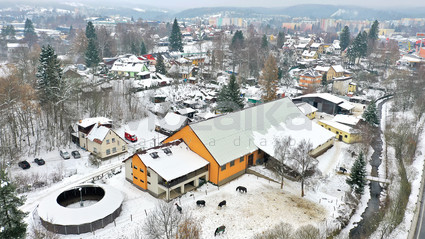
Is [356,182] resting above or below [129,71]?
below

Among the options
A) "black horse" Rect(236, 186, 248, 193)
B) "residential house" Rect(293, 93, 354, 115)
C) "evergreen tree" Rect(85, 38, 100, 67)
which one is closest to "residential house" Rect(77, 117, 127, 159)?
"black horse" Rect(236, 186, 248, 193)

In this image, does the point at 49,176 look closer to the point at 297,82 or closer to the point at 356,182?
the point at 356,182

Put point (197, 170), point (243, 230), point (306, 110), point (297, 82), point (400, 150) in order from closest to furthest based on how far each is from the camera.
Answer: point (243, 230) → point (197, 170) → point (400, 150) → point (306, 110) → point (297, 82)

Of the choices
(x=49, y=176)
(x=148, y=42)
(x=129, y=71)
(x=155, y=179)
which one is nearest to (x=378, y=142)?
(x=155, y=179)

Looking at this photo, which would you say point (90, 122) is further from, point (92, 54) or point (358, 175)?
point (92, 54)

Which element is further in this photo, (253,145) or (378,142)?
(378,142)

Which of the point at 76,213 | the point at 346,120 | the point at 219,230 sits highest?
the point at 346,120

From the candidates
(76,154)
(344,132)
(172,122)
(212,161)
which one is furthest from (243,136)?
(76,154)
